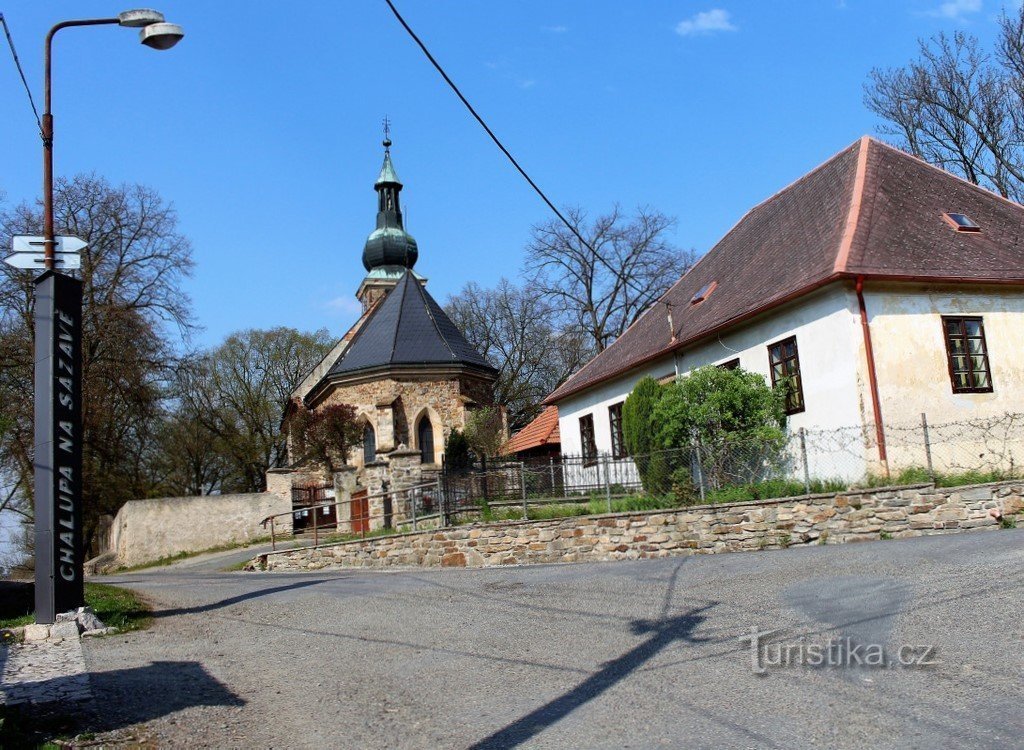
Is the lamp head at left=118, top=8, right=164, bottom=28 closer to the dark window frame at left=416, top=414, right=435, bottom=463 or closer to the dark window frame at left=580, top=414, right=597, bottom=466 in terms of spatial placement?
the dark window frame at left=580, top=414, right=597, bottom=466

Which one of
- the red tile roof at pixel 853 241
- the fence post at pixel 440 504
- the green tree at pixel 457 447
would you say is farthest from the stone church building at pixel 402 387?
the red tile roof at pixel 853 241

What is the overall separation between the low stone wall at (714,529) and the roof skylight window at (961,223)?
22.3ft

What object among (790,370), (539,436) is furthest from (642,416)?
(539,436)

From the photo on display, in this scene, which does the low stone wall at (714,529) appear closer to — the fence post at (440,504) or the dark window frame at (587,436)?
the fence post at (440,504)

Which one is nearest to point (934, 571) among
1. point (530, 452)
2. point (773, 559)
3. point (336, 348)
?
point (773, 559)

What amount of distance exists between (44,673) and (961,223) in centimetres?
1847

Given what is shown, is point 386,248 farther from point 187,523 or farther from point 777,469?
point 777,469

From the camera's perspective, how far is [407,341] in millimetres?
35938

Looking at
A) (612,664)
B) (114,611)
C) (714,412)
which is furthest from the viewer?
(714,412)

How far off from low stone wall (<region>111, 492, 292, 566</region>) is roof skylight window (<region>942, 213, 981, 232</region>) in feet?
76.4

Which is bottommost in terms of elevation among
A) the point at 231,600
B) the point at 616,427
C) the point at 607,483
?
the point at 231,600

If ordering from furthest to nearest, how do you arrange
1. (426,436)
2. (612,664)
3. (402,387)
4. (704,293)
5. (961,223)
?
(426,436)
(402,387)
(704,293)
(961,223)
(612,664)

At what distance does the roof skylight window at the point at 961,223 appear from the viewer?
62.1ft

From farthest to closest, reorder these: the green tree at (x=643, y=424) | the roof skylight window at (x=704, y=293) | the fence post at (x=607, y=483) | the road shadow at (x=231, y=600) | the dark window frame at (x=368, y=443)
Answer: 1. the dark window frame at (x=368, y=443)
2. the roof skylight window at (x=704, y=293)
3. the green tree at (x=643, y=424)
4. the fence post at (x=607, y=483)
5. the road shadow at (x=231, y=600)
